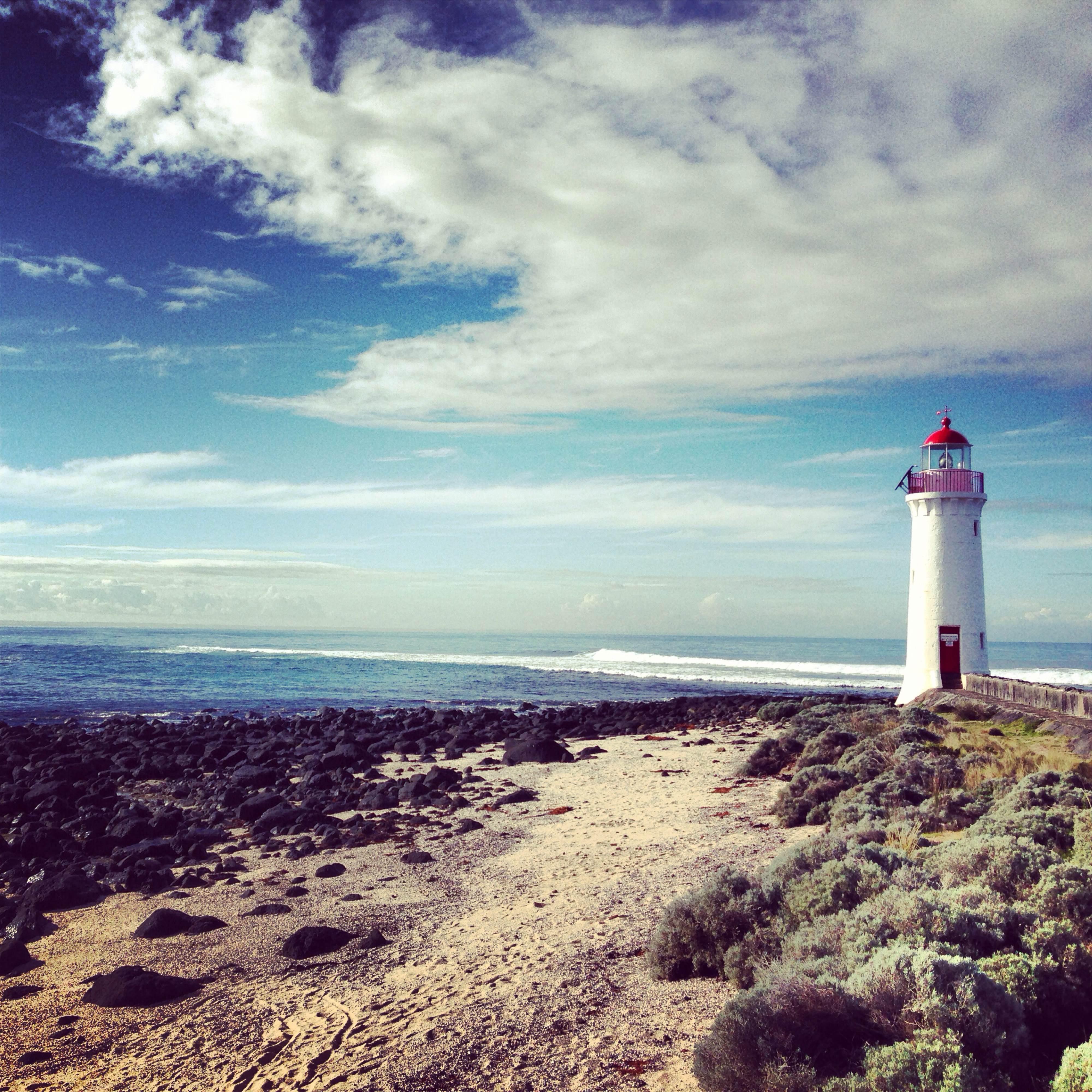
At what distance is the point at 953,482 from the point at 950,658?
3.96 meters

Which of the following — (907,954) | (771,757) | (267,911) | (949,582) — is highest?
(949,582)

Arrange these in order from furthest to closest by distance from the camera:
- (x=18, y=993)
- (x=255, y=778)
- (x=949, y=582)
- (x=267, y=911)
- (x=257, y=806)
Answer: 1. (x=949, y=582)
2. (x=255, y=778)
3. (x=257, y=806)
4. (x=267, y=911)
5. (x=18, y=993)

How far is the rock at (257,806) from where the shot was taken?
43.4ft

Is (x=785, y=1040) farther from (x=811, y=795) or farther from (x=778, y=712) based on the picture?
(x=778, y=712)

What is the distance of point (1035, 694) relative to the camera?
14.8 metres

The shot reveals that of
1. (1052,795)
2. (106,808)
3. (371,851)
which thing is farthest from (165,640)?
(1052,795)

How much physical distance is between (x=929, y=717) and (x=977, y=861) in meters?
9.56

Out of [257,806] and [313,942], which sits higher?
[313,942]

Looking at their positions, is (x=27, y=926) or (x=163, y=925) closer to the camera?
(x=163, y=925)

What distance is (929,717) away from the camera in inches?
563

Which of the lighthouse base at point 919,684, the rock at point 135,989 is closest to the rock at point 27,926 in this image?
the rock at point 135,989

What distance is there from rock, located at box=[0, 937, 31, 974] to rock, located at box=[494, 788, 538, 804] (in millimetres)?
7158

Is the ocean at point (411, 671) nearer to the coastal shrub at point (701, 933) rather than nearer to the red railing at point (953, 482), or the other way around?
the red railing at point (953, 482)

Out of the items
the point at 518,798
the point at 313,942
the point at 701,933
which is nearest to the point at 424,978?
the point at 313,942
